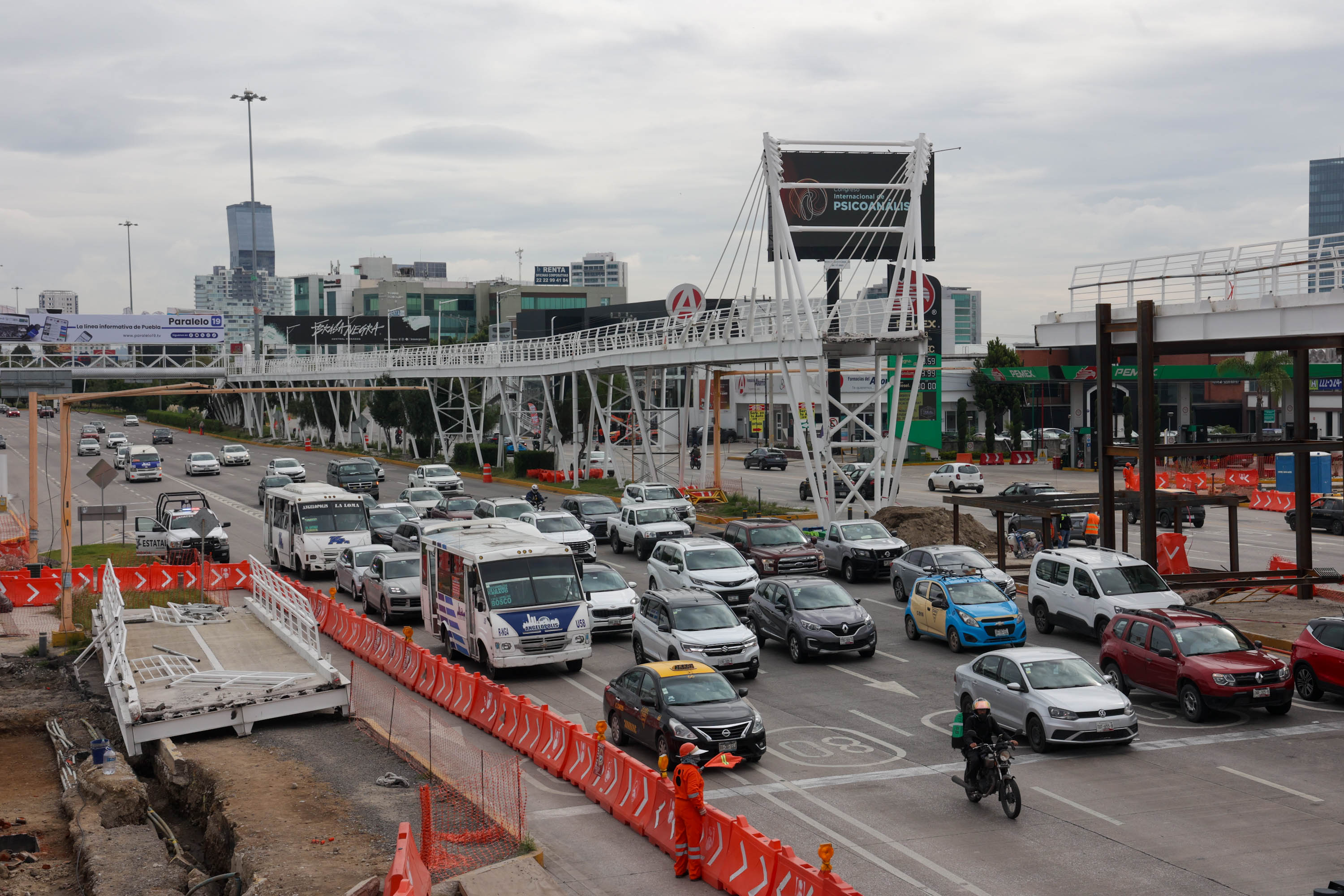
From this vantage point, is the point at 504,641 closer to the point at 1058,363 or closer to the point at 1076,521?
the point at 1076,521

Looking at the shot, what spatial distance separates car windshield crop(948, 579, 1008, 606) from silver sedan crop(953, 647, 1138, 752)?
566cm

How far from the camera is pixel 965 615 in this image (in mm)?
24469

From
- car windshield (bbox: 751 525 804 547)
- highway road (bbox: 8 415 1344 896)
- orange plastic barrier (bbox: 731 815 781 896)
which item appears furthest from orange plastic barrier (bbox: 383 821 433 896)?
car windshield (bbox: 751 525 804 547)

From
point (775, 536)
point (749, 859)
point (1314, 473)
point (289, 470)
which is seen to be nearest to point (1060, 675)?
point (749, 859)

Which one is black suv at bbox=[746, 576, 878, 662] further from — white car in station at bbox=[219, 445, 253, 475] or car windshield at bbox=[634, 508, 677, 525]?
white car in station at bbox=[219, 445, 253, 475]

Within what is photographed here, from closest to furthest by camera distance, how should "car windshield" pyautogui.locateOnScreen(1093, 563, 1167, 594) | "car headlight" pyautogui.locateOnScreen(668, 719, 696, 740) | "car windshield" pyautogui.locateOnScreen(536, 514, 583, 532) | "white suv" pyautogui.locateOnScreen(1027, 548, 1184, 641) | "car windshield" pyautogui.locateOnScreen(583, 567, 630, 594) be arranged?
1. "car headlight" pyautogui.locateOnScreen(668, 719, 696, 740)
2. "white suv" pyautogui.locateOnScreen(1027, 548, 1184, 641)
3. "car windshield" pyautogui.locateOnScreen(1093, 563, 1167, 594)
4. "car windshield" pyautogui.locateOnScreen(583, 567, 630, 594)
5. "car windshield" pyautogui.locateOnScreen(536, 514, 583, 532)

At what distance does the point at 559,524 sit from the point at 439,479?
66.2ft

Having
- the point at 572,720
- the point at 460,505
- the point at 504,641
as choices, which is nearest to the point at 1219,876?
the point at 572,720

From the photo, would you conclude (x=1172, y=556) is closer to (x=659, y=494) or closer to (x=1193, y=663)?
(x=1193, y=663)

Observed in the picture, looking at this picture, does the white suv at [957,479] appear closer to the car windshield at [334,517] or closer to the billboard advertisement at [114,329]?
the car windshield at [334,517]

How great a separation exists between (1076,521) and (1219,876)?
2873 cm

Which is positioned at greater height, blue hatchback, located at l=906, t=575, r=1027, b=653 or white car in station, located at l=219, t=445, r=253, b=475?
white car in station, located at l=219, t=445, r=253, b=475

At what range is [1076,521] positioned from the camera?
40562 mm

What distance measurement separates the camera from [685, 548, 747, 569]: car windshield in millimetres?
29469
